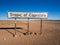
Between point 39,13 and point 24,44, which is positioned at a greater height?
point 39,13

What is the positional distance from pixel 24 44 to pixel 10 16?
663cm

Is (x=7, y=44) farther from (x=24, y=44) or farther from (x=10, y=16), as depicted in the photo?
(x=10, y=16)

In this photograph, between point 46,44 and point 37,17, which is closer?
point 46,44

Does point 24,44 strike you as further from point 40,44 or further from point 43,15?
point 43,15

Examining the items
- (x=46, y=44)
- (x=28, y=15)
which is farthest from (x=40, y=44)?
(x=28, y=15)

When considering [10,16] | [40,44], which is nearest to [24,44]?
[40,44]

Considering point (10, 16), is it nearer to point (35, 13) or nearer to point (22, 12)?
point (22, 12)

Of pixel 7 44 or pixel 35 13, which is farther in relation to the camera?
pixel 35 13

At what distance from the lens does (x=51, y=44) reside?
15.3 meters

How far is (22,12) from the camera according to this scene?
70.4 feet

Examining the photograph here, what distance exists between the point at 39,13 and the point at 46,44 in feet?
24.7

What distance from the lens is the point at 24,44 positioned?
15.5 m

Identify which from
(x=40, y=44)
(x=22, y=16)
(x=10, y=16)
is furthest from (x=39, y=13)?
(x=40, y=44)

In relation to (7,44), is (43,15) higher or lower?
higher
